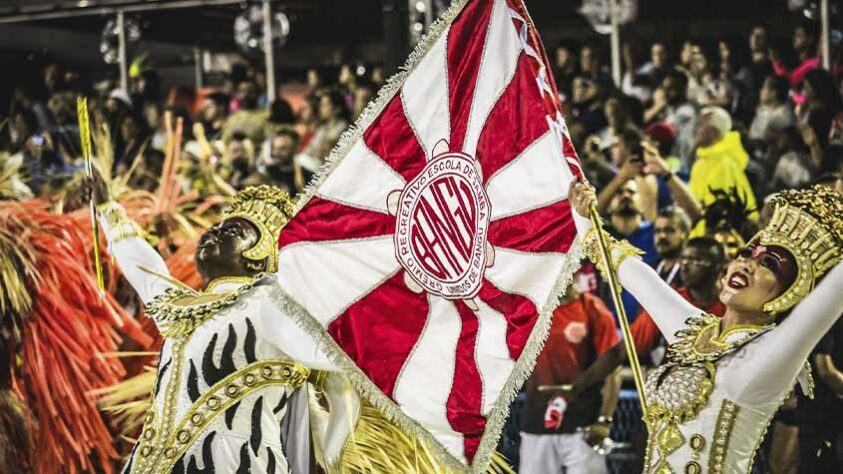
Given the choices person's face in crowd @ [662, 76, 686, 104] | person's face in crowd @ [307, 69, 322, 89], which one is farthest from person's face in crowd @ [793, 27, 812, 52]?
person's face in crowd @ [307, 69, 322, 89]

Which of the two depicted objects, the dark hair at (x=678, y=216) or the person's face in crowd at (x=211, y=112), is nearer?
the dark hair at (x=678, y=216)

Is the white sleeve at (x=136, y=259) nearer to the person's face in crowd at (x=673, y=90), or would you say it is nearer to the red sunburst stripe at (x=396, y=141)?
the red sunburst stripe at (x=396, y=141)

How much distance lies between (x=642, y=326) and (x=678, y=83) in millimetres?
3380

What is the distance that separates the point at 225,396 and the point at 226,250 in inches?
21.9

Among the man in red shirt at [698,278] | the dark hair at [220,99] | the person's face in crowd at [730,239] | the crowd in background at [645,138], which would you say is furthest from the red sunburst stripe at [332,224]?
the dark hair at [220,99]

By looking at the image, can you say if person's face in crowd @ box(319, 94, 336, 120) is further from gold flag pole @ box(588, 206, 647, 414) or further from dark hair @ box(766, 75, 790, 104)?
gold flag pole @ box(588, 206, 647, 414)

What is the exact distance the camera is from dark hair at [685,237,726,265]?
6.16 m

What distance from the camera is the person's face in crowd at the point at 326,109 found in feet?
33.8

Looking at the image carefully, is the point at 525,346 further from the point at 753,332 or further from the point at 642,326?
the point at 642,326

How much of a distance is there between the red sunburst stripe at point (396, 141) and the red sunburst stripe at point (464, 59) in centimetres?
14

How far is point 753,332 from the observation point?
13.6ft

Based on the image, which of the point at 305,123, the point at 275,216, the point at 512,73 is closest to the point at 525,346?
the point at 512,73

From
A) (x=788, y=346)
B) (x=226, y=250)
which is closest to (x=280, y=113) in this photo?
(x=226, y=250)

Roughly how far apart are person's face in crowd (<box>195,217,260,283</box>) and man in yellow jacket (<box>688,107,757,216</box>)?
3.59 m
